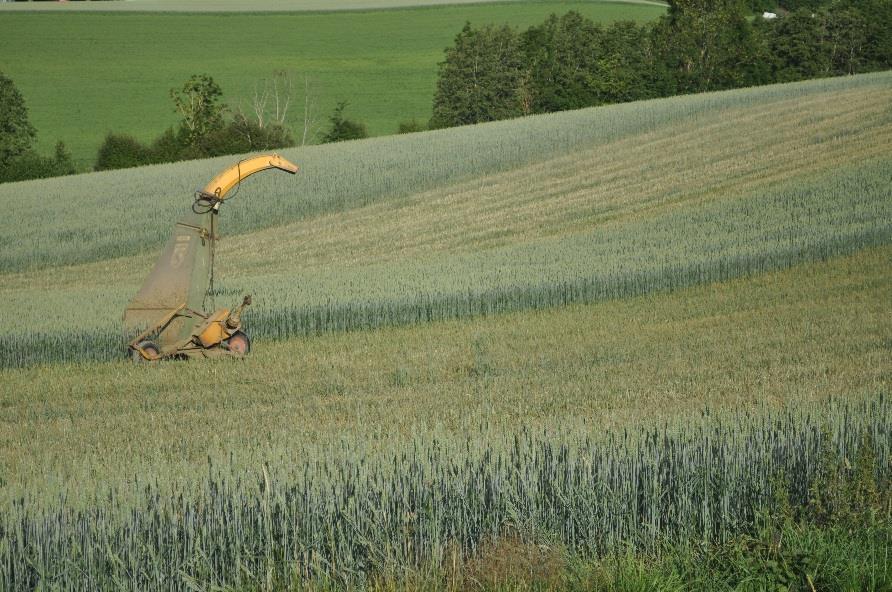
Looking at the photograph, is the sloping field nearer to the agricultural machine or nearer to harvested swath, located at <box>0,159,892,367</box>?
harvested swath, located at <box>0,159,892,367</box>

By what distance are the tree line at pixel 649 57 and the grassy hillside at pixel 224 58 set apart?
4575mm

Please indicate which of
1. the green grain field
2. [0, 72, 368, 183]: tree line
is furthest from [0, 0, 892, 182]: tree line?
the green grain field

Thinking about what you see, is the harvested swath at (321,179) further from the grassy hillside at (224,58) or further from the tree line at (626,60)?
the tree line at (626,60)

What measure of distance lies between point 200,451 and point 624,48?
222 ft

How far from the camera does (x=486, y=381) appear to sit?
14.3 meters

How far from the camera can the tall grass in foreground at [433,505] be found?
7.14 meters

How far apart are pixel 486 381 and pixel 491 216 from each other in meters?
16.8

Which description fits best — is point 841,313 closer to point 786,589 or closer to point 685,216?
point 685,216

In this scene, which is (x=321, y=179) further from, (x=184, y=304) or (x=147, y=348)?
(x=184, y=304)

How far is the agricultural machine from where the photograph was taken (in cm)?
1544

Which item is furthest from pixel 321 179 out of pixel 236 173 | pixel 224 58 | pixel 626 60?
pixel 224 58

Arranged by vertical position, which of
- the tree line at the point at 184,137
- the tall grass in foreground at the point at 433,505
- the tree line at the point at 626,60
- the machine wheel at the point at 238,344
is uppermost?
the tree line at the point at 626,60

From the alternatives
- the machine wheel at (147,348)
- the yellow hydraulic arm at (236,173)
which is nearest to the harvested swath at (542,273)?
the machine wheel at (147,348)

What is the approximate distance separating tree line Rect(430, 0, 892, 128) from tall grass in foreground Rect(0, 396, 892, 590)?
61.7 m
